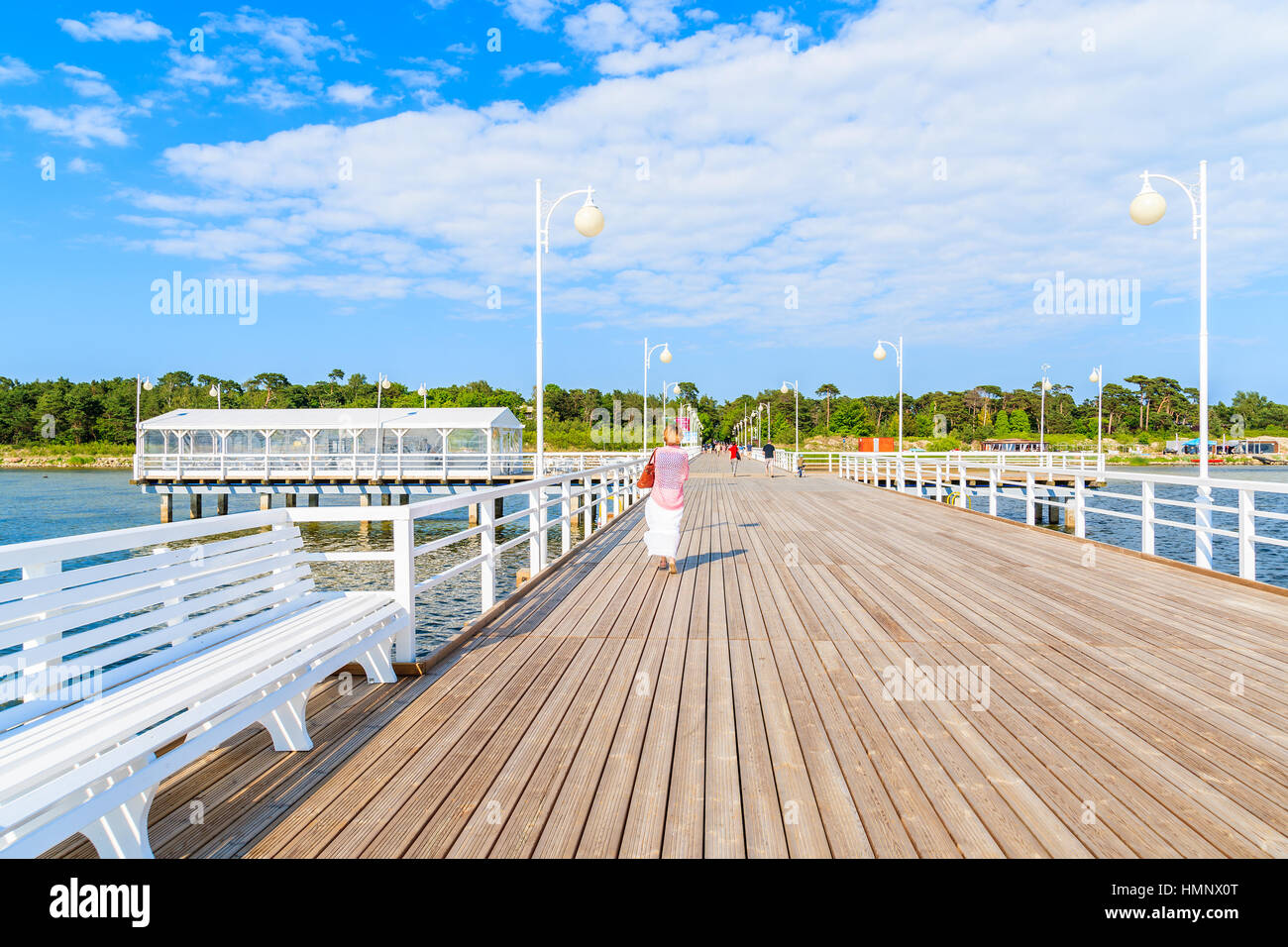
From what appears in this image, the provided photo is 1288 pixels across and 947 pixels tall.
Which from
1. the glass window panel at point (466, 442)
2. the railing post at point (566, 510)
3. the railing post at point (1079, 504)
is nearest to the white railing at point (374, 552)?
the railing post at point (566, 510)

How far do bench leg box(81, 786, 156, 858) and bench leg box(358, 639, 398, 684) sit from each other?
6.25 ft

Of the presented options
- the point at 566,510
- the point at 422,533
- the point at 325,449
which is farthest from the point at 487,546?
the point at 325,449

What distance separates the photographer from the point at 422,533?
96.0 feet

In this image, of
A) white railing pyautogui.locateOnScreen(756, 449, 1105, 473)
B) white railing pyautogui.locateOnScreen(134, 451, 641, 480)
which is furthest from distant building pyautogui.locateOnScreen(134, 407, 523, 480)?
white railing pyautogui.locateOnScreen(756, 449, 1105, 473)

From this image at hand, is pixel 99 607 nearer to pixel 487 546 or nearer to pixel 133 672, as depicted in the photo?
pixel 133 672

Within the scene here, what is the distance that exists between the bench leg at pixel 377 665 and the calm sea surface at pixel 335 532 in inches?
272

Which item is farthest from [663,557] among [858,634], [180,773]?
[180,773]

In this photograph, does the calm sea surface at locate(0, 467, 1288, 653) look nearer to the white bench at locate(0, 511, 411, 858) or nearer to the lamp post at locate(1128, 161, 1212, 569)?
the lamp post at locate(1128, 161, 1212, 569)

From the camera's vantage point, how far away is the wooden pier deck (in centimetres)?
260

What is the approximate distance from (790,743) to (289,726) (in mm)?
2255

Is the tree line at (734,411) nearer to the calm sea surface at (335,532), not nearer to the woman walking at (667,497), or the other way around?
the calm sea surface at (335,532)
